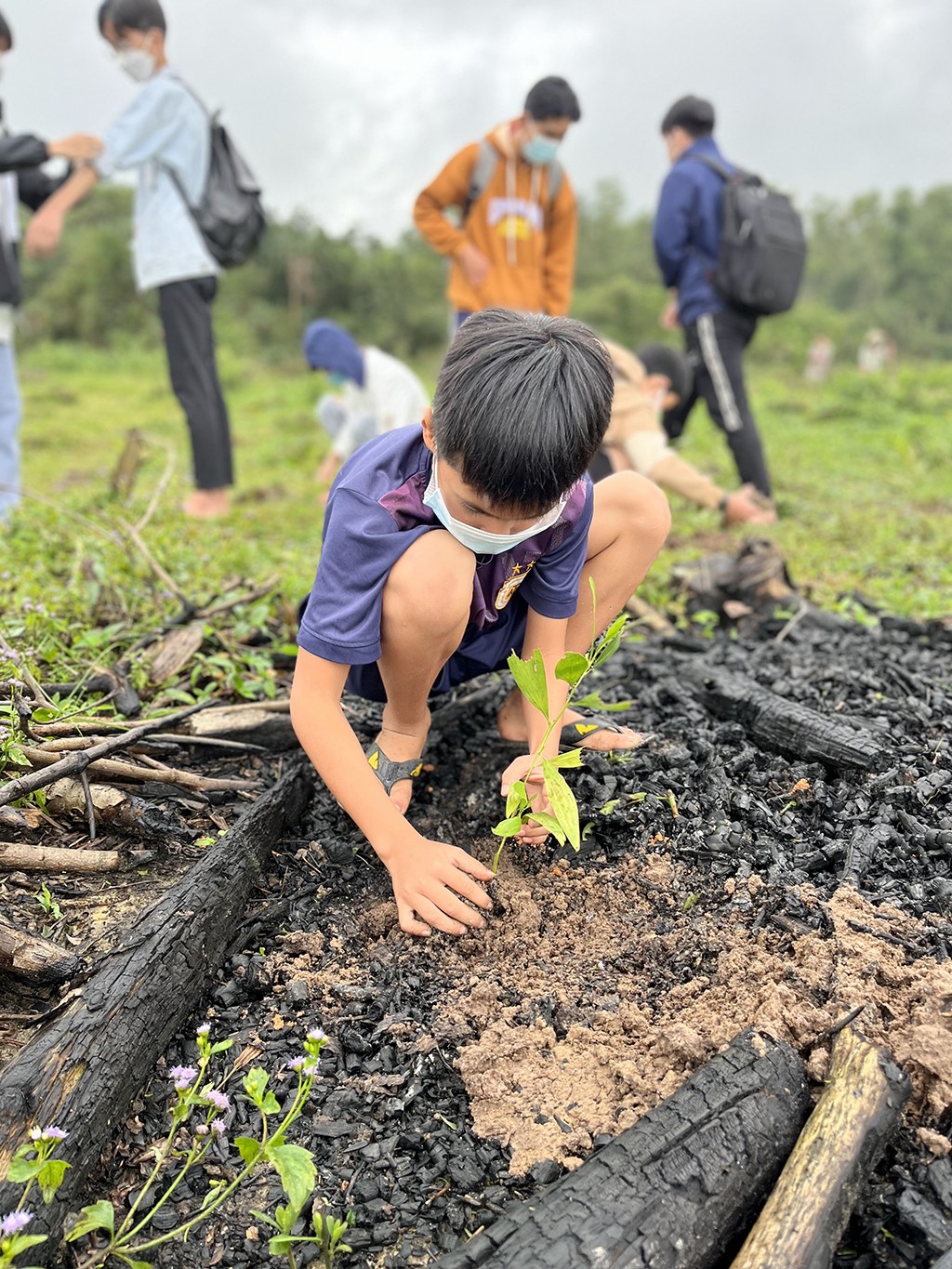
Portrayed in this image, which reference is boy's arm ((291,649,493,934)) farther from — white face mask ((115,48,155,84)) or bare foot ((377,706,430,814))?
white face mask ((115,48,155,84))

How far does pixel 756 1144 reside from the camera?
51.8 inches

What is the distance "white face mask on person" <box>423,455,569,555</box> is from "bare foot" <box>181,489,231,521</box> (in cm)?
354

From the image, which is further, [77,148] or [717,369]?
[717,369]

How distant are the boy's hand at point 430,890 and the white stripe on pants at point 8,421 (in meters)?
3.32

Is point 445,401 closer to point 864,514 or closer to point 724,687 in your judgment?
point 724,687

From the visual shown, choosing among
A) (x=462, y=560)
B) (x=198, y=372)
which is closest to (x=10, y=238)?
(x=198, y=372)

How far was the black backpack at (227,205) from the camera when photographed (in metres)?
4.61

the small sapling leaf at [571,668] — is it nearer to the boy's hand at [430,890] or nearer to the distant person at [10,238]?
the boy's hand at [430,890]

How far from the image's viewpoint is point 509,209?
4793 mm

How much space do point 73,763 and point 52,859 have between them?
0.65 feet

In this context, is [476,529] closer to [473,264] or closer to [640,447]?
[640,447]

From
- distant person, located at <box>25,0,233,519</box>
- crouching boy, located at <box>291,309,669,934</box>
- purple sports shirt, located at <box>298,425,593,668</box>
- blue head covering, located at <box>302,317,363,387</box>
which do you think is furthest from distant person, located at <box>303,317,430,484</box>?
purple sports shirt, located at <box>298,425,593,668</box>

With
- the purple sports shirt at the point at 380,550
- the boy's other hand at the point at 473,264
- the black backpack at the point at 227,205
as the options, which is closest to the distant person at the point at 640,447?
the boy's other hand at the point at 473,264

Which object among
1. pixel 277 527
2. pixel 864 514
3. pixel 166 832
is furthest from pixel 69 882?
pixel 864 514
